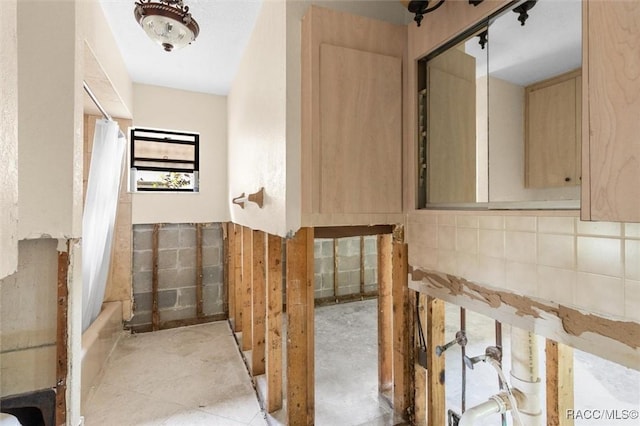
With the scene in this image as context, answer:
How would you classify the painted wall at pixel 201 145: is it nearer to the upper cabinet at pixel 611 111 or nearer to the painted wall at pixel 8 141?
the painted wall at pixel 8 141

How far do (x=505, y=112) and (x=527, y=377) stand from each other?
1.22m

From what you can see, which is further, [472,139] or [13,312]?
[472,139]

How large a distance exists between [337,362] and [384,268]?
4.27 ft

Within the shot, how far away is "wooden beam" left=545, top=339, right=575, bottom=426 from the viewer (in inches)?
45.6

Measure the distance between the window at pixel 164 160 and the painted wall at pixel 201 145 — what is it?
0.09 metres

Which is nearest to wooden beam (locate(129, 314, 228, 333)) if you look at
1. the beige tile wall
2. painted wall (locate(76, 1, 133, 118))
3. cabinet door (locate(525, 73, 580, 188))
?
painted wall (locate(76, 1, 133, 118))

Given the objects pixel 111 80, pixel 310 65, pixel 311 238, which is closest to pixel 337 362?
pixel 311 238

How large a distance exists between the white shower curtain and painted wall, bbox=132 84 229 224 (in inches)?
25.1

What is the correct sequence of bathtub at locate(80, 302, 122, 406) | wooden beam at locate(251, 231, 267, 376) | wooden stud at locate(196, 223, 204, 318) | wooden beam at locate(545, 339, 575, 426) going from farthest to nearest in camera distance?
wooden stud at locate(196, 223, 204, 318) < wooden beam at locate(251, 231, 267, 376) < bathtub at locate(80, 302, 122, 406) < wooden beam at locate(545, 339, 575, 426)

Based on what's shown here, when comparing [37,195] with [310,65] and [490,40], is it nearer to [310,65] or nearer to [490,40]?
[310,65]

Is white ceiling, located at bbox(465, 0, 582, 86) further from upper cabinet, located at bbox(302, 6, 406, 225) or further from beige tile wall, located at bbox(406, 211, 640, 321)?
beige tile wall, located at bbox(406, 211, 640, 321)

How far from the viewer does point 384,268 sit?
1992 mm

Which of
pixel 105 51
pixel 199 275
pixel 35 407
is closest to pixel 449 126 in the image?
pixel 105 51

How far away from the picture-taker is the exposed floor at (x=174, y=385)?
2066 millimetres
